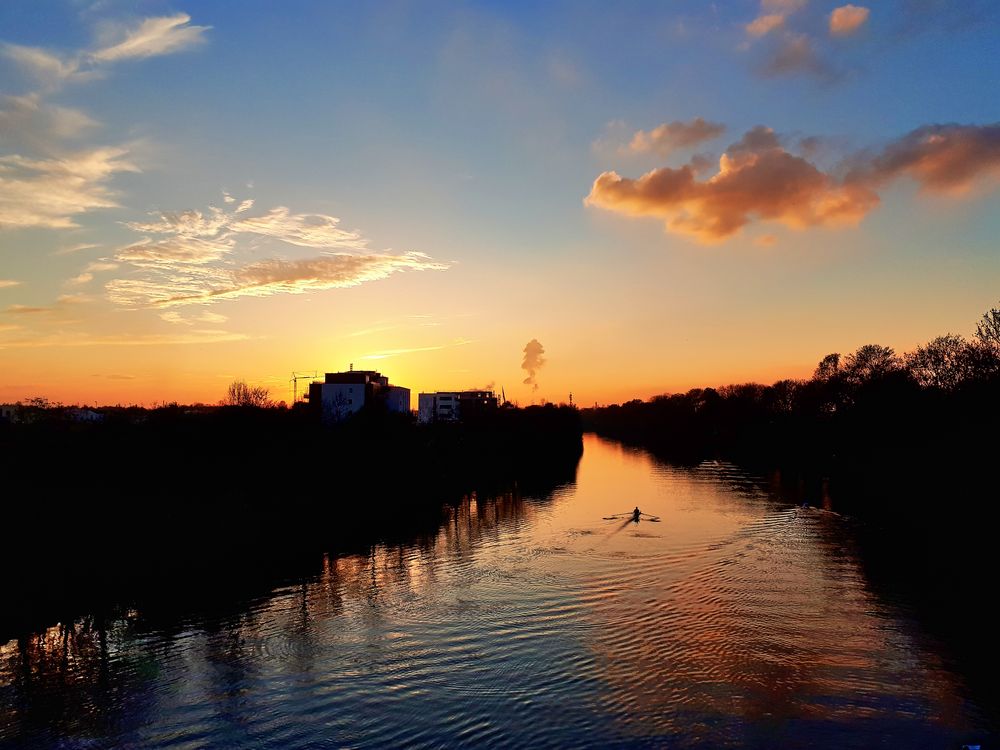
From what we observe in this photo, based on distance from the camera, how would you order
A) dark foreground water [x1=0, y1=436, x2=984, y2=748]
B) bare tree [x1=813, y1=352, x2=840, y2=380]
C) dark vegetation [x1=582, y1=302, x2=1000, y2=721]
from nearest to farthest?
dark foreground water [x1=0, y1=436, x2=984, y2=748], dark vegetation [x1=582, y1=302, x2=1000, y2=721], bare tree [x1=813, y1=352, x2=840, y2=380]

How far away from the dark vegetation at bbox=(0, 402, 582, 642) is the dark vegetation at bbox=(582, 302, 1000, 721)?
1200 inches

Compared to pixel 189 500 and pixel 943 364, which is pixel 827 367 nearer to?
pixel 943 364

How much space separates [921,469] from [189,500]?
5605 cm

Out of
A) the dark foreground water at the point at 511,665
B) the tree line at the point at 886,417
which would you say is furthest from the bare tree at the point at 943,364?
the dark foreground water at the point at 511,665

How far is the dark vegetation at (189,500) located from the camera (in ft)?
100

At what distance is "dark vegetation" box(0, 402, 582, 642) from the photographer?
30562 millimetres

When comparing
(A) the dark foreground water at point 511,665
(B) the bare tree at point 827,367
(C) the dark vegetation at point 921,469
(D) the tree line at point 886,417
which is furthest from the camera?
(B) the bare tree at point 827,367

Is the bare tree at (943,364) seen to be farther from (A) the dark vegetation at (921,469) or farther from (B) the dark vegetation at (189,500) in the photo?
(B) the dark vegetation at (189,500)

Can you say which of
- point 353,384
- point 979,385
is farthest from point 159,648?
point 353,384

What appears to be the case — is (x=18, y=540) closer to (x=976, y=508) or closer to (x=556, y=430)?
(x=976, y=508)

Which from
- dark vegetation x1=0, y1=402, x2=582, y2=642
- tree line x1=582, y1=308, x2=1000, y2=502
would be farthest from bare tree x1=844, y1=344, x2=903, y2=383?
dark vegetation x1=0, y1=402, x2=582, y2=642

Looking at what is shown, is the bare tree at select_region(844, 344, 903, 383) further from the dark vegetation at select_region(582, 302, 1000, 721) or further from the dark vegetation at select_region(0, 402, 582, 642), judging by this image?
the dark vegetation at select_region(0, 402, 582, 642)

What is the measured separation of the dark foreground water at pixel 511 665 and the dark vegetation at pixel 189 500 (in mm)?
4559

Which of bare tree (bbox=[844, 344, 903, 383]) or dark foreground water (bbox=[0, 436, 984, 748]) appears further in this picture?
bare tree (bbox=[844, 344, 903, 383])
